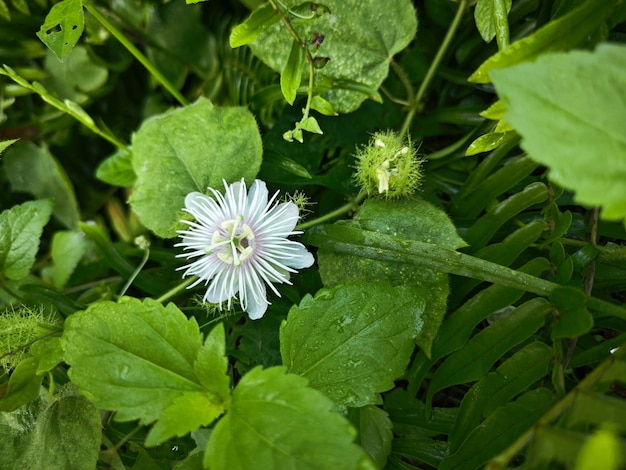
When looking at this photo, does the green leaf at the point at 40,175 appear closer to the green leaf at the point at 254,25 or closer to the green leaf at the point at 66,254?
the green leaf at the point at 66,254

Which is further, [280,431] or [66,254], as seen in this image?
[66,254]

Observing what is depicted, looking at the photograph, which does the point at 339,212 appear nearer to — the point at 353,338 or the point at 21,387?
the point at 353,338

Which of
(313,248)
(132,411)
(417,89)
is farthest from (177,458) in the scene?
(417,89)

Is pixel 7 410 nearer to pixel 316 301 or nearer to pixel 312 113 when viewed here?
pixel 316 301

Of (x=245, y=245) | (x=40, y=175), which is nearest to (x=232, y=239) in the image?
(x=245, y=245)

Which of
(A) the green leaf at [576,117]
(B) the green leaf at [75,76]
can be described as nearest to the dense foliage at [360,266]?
(A) the green leaf at [576,117]

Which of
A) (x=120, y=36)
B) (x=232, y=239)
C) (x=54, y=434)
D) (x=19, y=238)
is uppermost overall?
(x=120, y=36)
